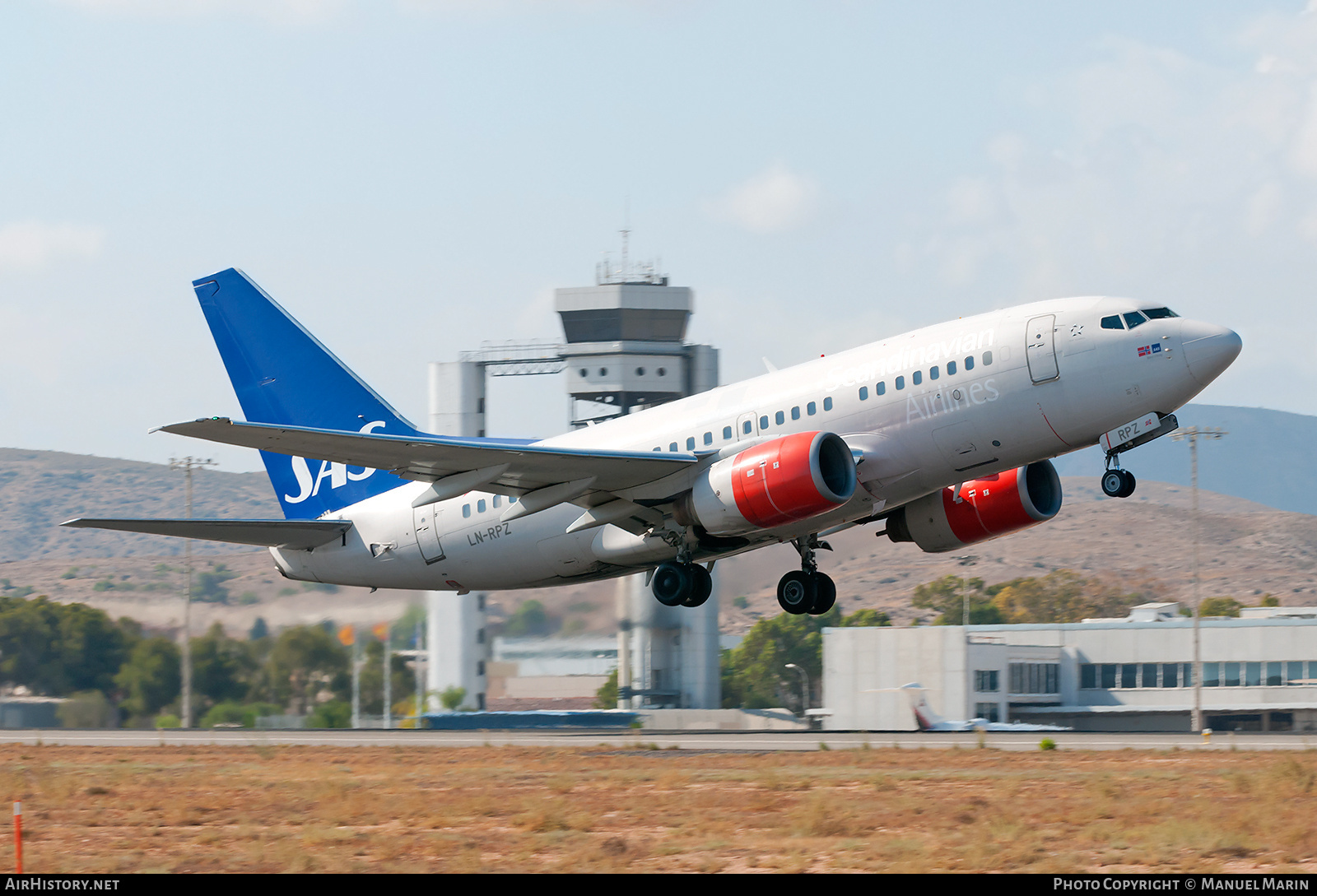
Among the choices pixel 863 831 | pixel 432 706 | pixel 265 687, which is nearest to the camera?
pixel 863 831

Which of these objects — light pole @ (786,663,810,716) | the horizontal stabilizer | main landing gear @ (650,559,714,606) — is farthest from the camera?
light pole @ (786,663,810,716)

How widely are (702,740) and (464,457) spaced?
16.2m

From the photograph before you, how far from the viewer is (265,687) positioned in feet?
196

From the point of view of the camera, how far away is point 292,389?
37875mm

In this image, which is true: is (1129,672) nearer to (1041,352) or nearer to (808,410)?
(808,410)

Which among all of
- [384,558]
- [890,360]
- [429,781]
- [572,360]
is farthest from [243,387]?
[572,360]

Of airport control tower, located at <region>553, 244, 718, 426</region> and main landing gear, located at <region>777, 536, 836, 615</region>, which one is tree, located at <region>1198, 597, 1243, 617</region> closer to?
airport control tower, located at <region>553, 244, 718, 426</region>

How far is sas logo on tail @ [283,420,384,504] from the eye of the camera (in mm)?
37094

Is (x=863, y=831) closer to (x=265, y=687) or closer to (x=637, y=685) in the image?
(x=265, y=687)

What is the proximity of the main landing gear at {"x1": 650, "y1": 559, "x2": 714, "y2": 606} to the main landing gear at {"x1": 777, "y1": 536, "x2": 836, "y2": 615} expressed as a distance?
2.82 metres

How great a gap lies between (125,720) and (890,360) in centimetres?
4292

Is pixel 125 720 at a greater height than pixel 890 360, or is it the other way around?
pixel 890 360

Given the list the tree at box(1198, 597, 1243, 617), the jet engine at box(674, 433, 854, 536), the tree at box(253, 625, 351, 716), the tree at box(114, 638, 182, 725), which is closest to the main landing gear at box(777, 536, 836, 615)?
the jet engine at box(674, 433, 854, 536)

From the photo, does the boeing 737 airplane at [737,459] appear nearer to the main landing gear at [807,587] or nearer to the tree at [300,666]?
the main landing gear at [807,587]
